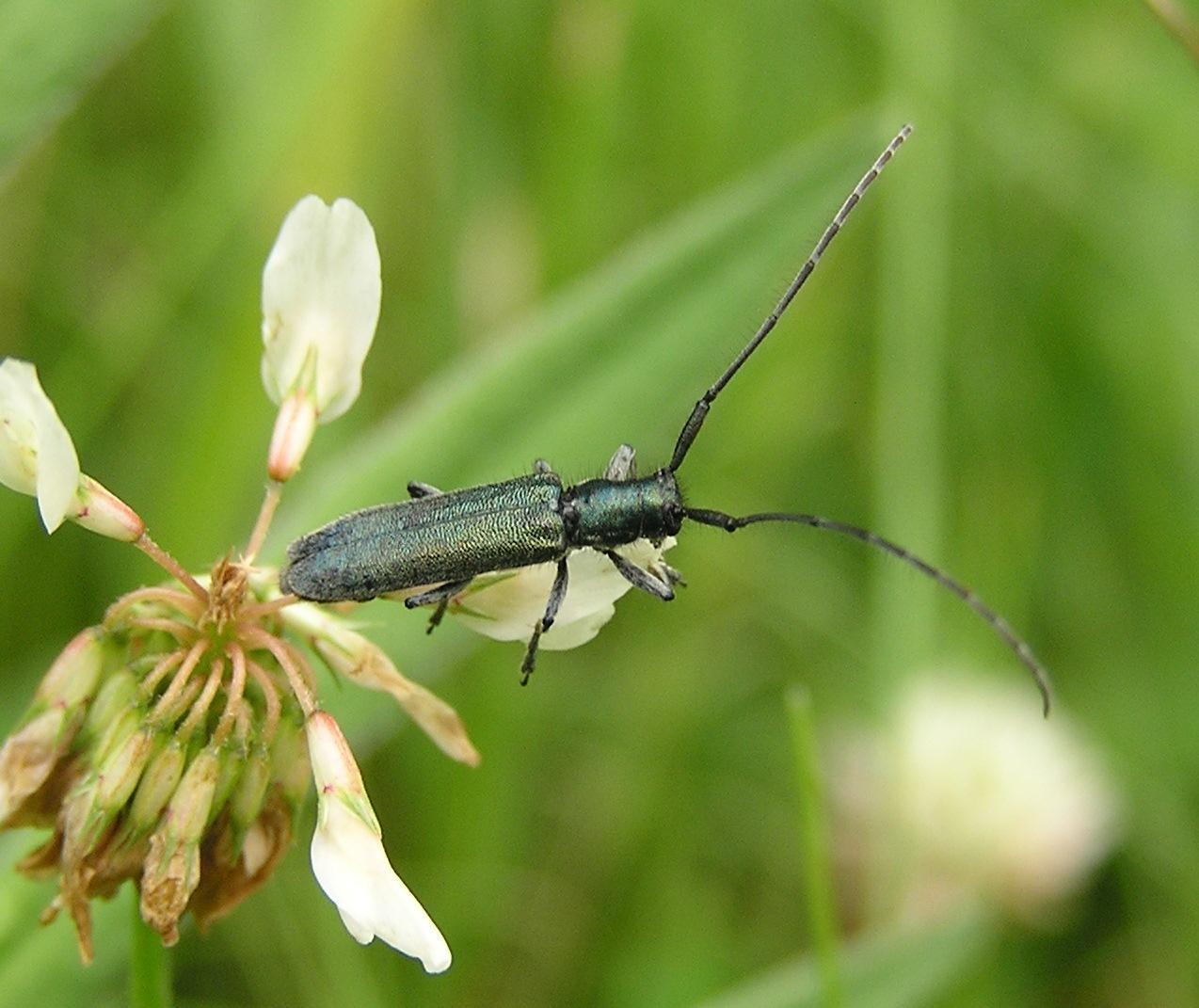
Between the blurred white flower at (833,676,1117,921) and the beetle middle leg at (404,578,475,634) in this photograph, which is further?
the blurred white flower at (833,676,1117,921)

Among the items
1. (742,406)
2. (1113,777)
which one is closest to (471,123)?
(742,406)

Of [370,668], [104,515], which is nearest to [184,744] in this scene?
[370,668]

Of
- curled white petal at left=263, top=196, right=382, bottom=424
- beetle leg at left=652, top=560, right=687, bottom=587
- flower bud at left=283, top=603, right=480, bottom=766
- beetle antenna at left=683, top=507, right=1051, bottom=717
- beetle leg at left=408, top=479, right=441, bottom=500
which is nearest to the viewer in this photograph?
flower bud at left=283, top=603, right=480, bottom=766

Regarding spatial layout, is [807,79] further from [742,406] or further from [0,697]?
[0,697]

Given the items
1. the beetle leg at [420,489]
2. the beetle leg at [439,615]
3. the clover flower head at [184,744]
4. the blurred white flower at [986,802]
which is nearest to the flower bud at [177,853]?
the clover flower head at [184,744]

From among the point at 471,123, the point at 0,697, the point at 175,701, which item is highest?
the point at 471,123

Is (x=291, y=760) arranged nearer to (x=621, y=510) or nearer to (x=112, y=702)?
(x=112, y=702)

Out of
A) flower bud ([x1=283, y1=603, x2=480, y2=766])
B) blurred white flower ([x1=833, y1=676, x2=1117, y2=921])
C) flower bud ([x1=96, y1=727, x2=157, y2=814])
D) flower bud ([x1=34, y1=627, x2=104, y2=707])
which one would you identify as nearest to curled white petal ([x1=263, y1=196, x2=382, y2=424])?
flower bud ([x1=283, y1=603, x2=480, y2=766])

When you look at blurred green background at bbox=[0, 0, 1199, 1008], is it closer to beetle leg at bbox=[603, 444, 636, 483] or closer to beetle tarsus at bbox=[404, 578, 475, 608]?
beetle leg at bbox=[603, 444, 636, 483]
